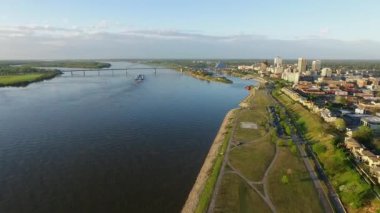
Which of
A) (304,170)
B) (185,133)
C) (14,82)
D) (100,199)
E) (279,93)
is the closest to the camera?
(100,199)

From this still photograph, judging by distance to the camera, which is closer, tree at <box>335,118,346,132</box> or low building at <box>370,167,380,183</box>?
low building at <box>370,167,380,183</box>

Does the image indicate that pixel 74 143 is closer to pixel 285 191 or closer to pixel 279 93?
pixel 285 191

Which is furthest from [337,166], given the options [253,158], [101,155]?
[101,155]

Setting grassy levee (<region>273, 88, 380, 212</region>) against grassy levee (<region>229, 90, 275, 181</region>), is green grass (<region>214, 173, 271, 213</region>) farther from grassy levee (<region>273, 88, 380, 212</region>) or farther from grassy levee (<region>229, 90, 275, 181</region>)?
grassy levee (<region>273, 88, 380, 212</region>)

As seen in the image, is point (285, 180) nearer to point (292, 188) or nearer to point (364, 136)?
point (292, 188)

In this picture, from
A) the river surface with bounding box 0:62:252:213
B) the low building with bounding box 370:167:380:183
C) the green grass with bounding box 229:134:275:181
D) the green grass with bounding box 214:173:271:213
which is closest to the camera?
the green grass with bounding box 214:173:271:213

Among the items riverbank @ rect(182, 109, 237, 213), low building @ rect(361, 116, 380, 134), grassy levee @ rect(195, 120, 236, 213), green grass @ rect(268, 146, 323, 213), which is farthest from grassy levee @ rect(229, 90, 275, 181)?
low building @ rect(361, 116, 380, 134)

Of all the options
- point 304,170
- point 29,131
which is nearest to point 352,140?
point 304,170
